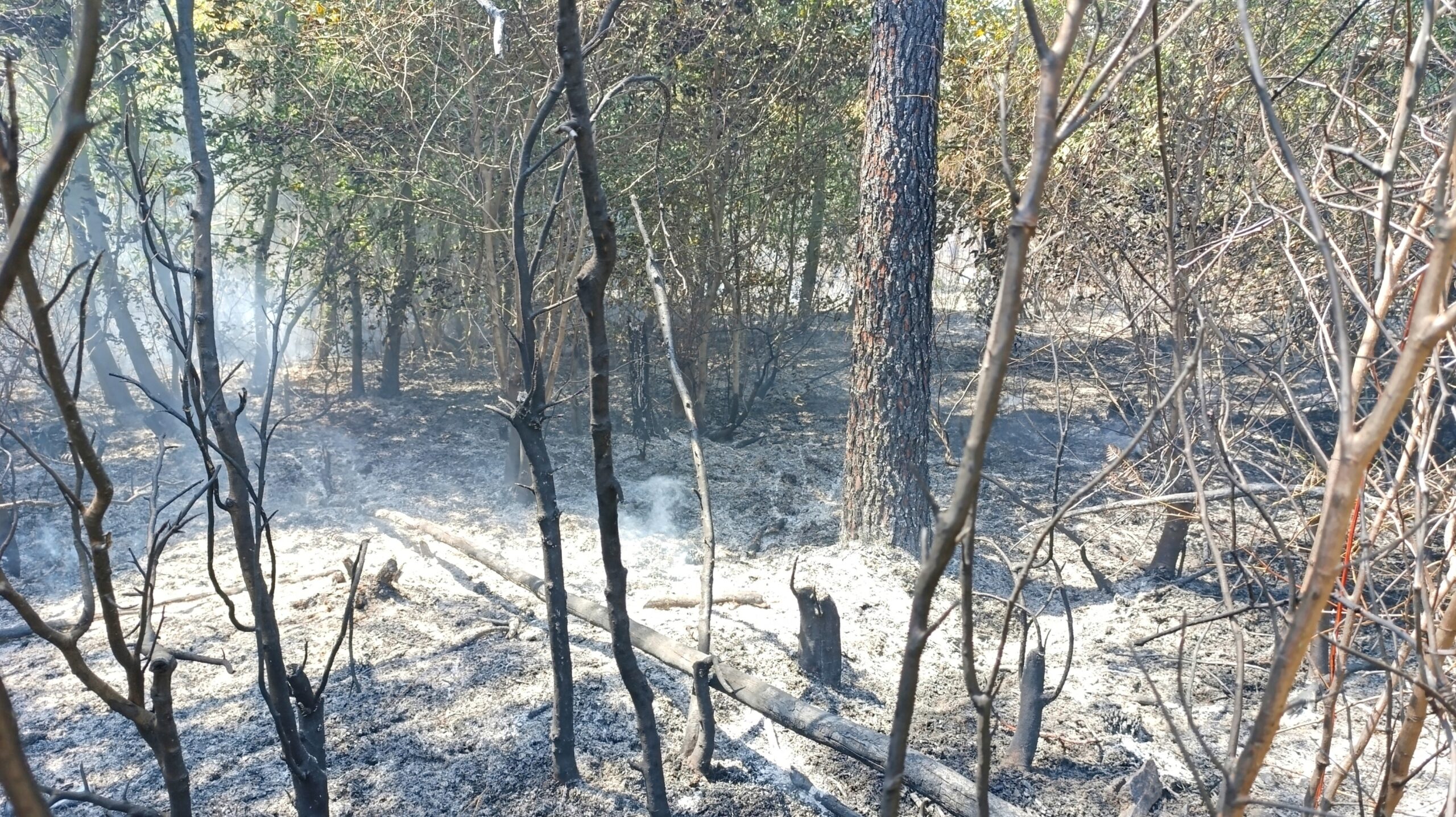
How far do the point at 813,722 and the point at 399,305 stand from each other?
23.8 feet

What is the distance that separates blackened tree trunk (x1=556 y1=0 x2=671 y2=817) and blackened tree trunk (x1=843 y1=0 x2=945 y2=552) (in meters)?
3.06

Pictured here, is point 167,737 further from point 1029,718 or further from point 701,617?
point 1029,718

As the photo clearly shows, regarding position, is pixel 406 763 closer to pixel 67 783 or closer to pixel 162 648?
pixel 67 783

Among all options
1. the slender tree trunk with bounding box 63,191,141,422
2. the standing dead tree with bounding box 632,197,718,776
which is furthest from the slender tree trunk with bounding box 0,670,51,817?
the slender tree trunk with bounding box 63,191,141,422

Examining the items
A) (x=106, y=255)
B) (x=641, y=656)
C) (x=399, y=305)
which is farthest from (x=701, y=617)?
(x=106, y=255)

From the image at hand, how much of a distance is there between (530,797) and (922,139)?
162 inches

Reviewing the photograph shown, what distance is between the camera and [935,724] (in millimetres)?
3482

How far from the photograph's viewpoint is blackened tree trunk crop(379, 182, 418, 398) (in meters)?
8.49

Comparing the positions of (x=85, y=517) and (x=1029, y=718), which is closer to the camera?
(x=85, y=517)

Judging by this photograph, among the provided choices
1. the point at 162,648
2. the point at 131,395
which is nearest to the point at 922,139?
the point at 162,648

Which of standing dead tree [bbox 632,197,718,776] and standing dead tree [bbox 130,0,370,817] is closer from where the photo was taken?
standing dead tree [bbox 130,0,370,817]

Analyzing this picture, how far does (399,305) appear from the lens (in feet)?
29.0

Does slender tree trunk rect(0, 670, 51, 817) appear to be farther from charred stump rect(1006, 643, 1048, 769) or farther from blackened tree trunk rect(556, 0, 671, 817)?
charred stump rect(1006, 643, 1048, 769)

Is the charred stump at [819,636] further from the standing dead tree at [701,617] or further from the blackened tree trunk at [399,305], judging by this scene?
the blackened tree trunk at [399,305]
